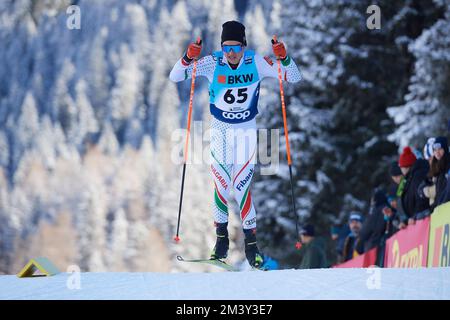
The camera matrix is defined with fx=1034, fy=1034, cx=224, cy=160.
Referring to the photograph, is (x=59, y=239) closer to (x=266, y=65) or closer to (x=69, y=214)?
(x=69, y=214)

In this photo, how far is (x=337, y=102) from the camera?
82.4 ft

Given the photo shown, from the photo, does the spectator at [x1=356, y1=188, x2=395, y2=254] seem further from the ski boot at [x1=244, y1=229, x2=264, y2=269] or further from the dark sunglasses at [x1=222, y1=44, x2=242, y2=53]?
the dark sunglasses at [x1=222, y1=44, x2=242, y2=53]

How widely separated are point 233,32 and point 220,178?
1.37 meters

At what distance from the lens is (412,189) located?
11977 mm

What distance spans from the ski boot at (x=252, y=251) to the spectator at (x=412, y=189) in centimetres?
246

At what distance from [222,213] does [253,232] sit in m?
0.34

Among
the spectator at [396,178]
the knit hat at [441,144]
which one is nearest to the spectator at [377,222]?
the spectator at [396,178]

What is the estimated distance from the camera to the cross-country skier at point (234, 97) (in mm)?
9305

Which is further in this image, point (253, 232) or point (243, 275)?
point (253, 232)

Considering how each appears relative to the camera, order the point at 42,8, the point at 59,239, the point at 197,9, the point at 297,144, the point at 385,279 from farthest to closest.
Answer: the point at 42,8 → the point at 197,9 → the point at 59,239 → the point at 297,144 → the point at 385,279

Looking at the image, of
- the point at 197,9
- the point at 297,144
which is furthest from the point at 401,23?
the point at 197,9

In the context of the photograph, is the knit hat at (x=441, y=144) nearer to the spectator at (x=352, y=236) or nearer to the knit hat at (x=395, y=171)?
the knit hat at (x=395, y=171)

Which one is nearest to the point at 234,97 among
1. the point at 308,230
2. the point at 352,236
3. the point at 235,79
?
the point at 235,79

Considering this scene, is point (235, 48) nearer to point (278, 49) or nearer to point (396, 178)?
point (278, 49)
